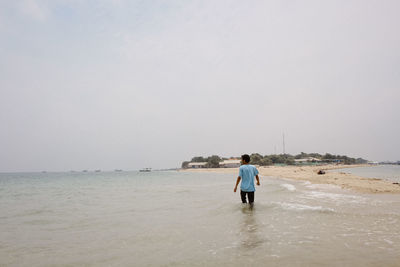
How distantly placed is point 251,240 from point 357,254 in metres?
1.81

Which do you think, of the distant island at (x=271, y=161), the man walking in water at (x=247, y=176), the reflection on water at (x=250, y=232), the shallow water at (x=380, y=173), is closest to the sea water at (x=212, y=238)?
the reflection on water at (x=250, y=232)

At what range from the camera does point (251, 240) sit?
4996mm

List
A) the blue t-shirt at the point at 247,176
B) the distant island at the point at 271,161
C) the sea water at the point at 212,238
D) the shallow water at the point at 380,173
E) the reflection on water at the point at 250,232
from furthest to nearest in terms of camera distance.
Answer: the distant island at the point at 271,161
the shallow water at the point at 380,173
the blue t-shirt at the point at 247,176
the reflection on water at the point at 250,232
the sea water at the point at 212,238

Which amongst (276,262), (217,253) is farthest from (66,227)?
(276,262)

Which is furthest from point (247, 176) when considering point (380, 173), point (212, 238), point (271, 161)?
point (271, 161)

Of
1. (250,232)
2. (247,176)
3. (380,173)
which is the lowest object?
(380,173)

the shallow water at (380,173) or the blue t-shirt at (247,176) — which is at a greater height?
the blue t-shirt at (247,176)

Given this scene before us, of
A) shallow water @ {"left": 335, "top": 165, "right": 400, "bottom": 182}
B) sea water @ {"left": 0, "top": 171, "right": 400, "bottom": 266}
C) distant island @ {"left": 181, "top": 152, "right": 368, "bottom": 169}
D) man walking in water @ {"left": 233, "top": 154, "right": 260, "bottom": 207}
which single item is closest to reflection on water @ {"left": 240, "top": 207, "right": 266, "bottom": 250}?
sea water @ {"left": 0, "top": 171, "right": 400, "bottom": 266}

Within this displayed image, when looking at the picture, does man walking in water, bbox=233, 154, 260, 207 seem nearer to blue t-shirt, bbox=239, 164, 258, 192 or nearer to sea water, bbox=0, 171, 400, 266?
blue t-shirt, bbox=239, 164, 258, 192

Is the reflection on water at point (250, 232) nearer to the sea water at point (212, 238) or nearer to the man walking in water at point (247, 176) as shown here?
the sea water at point (212, 238)

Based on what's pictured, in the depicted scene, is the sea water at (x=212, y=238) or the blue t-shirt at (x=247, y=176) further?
the blue t-shirt at (x=247, y=176)

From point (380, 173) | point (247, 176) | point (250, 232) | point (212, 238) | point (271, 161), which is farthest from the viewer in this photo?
point (271, 161)

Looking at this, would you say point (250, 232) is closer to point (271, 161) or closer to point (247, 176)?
point (247, 176)

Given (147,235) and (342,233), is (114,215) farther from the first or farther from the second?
(342,233)
